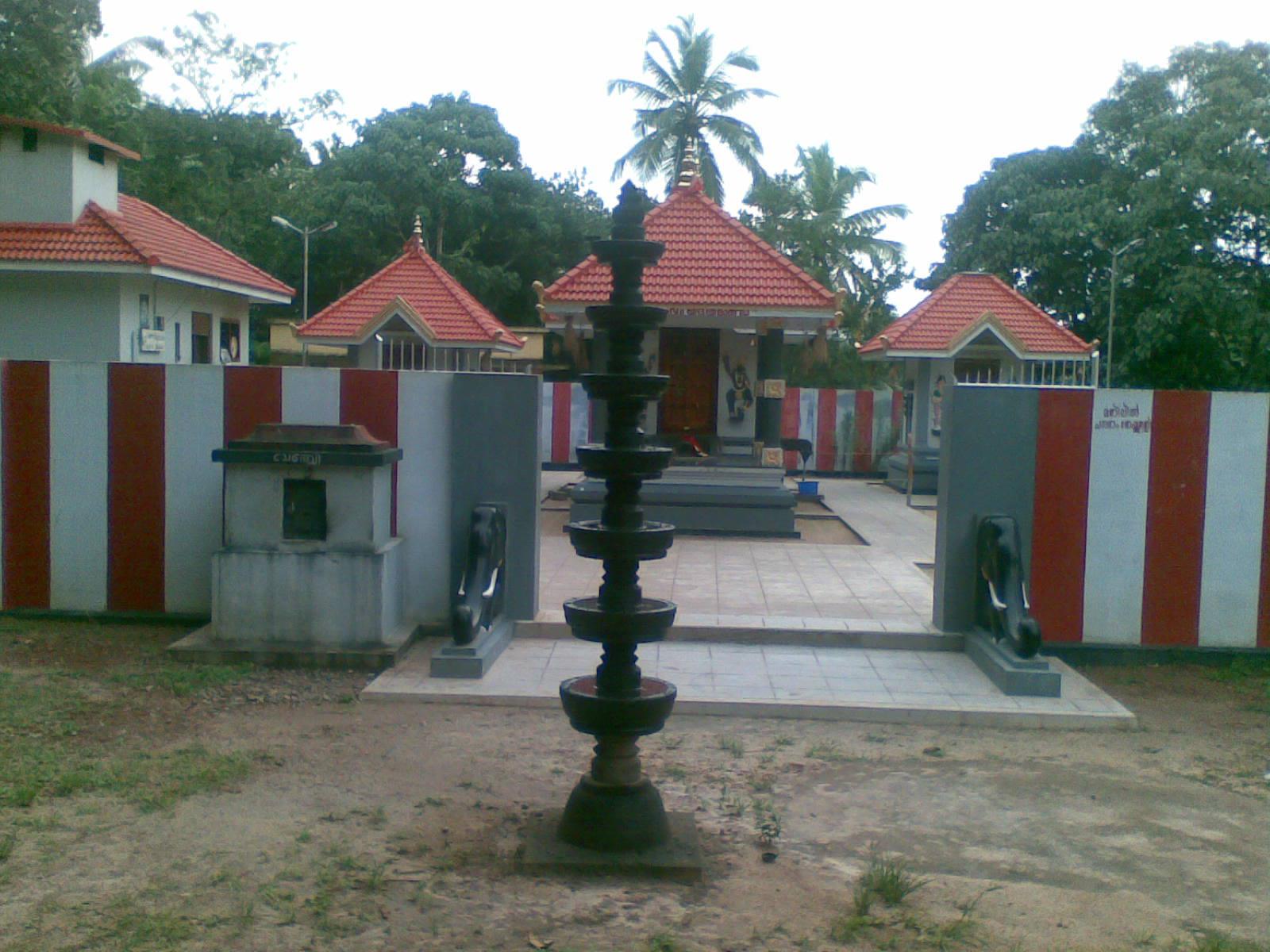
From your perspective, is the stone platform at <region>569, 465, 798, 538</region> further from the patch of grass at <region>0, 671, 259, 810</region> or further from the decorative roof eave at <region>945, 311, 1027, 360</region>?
the patch of grass at <region>0, 671, 259, 810</region>

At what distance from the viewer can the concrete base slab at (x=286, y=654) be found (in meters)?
7.93

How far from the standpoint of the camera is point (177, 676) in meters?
7.56

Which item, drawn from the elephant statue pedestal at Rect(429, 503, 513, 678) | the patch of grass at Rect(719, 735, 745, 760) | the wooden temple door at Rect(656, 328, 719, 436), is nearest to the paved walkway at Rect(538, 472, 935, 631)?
the elephant statue pedestal at Rect(429, 503, 513, 678)

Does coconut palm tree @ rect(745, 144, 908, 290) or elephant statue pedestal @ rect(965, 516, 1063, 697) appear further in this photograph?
coconut palm tree @ rect(745, 144, 908, 290)

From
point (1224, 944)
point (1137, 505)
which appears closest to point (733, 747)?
point (1224, 944)

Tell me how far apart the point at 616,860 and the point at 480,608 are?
3.30 m

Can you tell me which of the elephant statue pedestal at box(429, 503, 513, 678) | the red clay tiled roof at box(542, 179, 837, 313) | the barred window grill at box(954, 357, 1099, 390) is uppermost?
the red clay tiled roof at box(542, 179, 837, 313)

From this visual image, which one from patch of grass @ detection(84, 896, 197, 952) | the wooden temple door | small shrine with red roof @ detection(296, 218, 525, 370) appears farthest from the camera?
small shrine with red roof @ detection(296, 218, 525, 370)

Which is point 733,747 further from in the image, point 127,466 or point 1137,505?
point 127,466

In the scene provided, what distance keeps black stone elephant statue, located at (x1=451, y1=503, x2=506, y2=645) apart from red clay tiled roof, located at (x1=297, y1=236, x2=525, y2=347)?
1226cm

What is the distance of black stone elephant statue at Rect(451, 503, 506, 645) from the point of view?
7.59 m

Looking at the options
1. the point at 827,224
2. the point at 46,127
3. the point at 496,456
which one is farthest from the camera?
the point at 827,224

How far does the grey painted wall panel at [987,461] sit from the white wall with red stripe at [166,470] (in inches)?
116

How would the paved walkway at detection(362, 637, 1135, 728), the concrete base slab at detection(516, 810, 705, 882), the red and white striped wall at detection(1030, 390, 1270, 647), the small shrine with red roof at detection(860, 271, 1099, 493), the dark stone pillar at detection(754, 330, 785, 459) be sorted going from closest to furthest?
the concrete base slab at detection(516, 810, 705, 882) → the paved walkway at detection(362, 637, 1135, 728) → the red and white striped wall at detection(1030, 390, 1270, 647) → the dark stone pillar at detection(754, 330, 785, 459) → the small shrine with red roof at detection(860, 271, 1099, 493)
